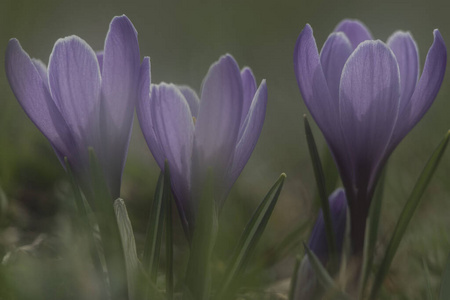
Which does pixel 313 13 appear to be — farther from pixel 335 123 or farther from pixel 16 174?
pixel 335 123

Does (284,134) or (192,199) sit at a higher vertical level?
(192,199)

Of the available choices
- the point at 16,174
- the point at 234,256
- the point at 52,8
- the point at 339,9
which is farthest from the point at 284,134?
the point at 339,9

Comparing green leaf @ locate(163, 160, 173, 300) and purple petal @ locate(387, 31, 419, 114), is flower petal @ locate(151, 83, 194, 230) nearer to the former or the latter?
green leaf @ locate(163, 160, 173, 300)

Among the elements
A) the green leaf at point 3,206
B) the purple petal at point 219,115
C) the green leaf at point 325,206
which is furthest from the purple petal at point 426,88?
the green leaf at point 3,206

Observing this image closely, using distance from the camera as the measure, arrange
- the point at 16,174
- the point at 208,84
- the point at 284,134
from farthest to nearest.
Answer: the point at 284,134 → the point at 16,174 → the point at 208,84

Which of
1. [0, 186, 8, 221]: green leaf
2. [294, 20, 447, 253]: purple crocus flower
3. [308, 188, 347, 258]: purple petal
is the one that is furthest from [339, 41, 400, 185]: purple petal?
[0, 186, 8, 221]: green leaf

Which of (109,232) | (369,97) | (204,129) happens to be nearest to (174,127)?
(204,129)
